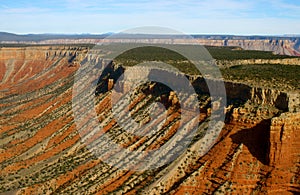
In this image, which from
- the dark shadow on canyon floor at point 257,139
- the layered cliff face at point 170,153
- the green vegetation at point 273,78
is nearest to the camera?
the layered cliff face at point 170,153

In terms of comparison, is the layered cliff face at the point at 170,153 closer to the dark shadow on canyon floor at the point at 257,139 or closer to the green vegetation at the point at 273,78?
the dark shadow on canyon floor at the point at 257,139

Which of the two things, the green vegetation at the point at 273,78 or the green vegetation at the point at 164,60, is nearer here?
the green vegetation at the point at 273,78

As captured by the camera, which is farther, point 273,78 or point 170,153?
point 273,78

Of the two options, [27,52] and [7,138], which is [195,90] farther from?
[27,52]

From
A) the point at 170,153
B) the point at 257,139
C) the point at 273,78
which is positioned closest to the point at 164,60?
the point at 273,78

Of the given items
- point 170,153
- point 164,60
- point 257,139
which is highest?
point 164,60

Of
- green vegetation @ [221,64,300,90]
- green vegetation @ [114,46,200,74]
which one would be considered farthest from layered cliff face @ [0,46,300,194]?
green vegetation @ [114,46,200,74]

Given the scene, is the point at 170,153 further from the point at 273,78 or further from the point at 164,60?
the point at 164,60

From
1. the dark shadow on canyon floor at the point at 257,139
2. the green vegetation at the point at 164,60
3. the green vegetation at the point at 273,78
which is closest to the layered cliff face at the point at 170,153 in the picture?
the dark shadow on canyon floor at the point at 257,139
